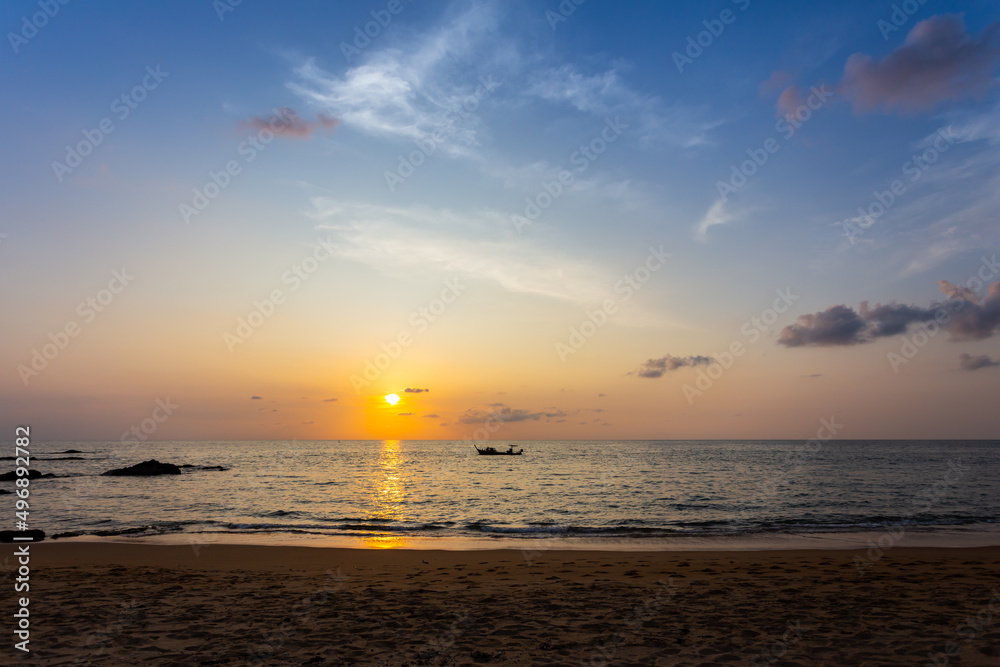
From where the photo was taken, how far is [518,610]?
39.2ft

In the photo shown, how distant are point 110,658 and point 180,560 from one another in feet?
36.6

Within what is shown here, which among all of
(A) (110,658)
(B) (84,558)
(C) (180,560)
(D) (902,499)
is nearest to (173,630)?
(A) (110,658)

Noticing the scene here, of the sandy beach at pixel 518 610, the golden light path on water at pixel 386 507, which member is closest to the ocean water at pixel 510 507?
the golden light path on water at pixel 386 507

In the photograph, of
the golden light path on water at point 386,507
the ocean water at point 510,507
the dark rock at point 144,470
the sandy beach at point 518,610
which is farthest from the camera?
the dark rock at point 144,470

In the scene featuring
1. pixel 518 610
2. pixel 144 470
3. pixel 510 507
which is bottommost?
pixel 144 470

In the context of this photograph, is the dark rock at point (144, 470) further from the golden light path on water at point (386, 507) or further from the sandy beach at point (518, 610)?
the sandy beach at point (518, 610)

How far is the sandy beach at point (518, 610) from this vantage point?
363 inches

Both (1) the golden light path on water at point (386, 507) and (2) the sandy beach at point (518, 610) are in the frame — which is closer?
(2) the sandy beach at point (518, 610)

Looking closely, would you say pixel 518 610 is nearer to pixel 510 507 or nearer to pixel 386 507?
pixel 510 507

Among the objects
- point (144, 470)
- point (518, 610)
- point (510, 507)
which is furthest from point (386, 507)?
point (144, 470)

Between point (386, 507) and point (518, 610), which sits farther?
point (386, 507)

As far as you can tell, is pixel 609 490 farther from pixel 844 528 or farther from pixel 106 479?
pixel 106 479

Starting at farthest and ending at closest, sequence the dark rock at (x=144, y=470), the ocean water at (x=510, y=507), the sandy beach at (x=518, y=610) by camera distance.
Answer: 1. the dark rock at (x=144, y=470)
2. the ocean water at (x=510, y=507)
3. the sandy beach at (x=518, y=610)

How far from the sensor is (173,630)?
1051cm
